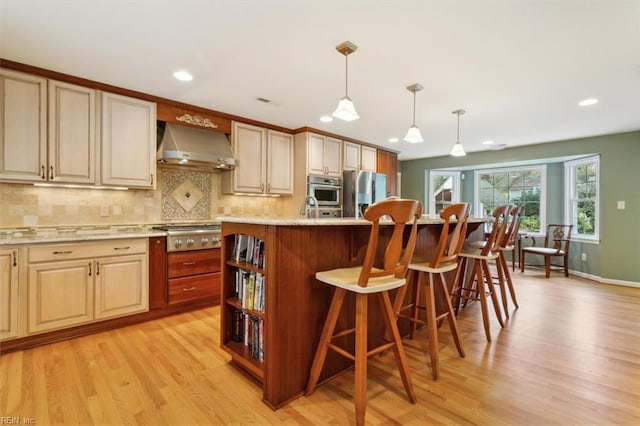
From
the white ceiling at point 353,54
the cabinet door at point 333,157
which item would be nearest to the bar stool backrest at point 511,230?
the white ceiling at point 353,54

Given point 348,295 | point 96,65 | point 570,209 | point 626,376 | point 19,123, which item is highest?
point 96,65

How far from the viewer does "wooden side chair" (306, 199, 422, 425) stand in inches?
58.1

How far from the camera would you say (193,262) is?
3.25 metres

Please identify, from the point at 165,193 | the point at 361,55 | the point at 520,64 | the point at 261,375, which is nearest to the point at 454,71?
the point at 520,64

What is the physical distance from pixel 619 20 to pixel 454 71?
39.9 inches

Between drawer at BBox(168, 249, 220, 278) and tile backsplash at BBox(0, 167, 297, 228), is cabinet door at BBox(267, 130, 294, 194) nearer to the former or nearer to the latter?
tile backsplash at BBox(0, 167, 297, 228)

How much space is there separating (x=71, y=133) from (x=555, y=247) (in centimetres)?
705

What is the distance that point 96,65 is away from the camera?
2533 mm

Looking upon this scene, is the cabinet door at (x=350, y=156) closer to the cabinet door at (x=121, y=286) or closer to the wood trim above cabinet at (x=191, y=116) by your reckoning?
the wood trim above cabinet at (x=191, y=116)

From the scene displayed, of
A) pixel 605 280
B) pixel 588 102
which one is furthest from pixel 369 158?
pixel 605 280

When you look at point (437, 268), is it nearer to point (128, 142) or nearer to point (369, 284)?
point (369, 284)

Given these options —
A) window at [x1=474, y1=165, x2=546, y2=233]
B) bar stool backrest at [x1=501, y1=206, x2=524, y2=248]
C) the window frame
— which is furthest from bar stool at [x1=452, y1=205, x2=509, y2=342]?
the window frame

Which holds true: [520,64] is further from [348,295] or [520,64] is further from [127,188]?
[127,188]

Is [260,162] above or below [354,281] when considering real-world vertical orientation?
above
